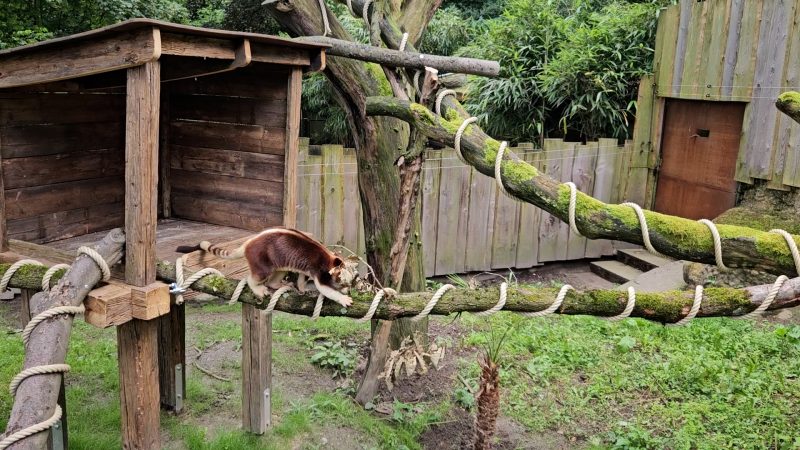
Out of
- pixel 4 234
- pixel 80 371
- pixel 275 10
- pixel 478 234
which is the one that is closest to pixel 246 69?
pixel 275 10

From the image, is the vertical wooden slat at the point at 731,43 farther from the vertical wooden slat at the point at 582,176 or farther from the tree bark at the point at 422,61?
the tree bark at the point at 422,61

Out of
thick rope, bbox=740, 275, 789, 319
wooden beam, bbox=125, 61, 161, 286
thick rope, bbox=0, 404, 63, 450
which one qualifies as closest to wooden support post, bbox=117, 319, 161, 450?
wooden beam, bbox=125, 61, 161, 286

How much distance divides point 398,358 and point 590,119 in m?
5.36

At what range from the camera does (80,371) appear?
5.36 m

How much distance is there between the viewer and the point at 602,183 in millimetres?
8727

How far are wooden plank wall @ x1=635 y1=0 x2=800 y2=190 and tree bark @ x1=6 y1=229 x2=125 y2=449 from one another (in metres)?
6.35

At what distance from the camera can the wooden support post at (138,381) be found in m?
3.33

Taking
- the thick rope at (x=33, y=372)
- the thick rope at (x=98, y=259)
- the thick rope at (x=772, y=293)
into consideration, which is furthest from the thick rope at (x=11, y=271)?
the thick rope at (x=772, y=293)

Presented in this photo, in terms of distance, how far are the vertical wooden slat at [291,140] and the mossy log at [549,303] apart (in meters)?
0.96

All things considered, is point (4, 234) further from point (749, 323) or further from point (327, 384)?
point (749, 323)

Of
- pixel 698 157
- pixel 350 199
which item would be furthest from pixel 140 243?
pixel 698 157

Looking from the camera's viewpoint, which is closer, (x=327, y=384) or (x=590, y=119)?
(x=327, y=384)

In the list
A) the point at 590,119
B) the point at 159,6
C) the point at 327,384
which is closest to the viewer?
the point at 327,384

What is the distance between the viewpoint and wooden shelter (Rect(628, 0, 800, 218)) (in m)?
6.73
